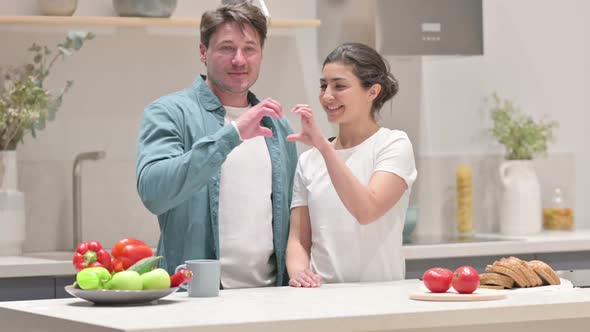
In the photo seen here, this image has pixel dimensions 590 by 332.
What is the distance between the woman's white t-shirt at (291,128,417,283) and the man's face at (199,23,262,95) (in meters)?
0.33

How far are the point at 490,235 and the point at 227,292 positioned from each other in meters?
2.50

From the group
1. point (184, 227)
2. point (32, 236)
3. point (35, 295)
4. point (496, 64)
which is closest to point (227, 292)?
point (184, 227)

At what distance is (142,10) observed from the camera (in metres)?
4.55

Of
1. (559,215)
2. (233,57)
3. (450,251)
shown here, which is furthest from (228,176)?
(559,215)

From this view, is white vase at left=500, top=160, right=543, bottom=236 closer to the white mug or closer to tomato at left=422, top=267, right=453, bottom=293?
tomato at left=422, top=267, right=453, bottom=293

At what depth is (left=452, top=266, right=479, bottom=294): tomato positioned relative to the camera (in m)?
2.62

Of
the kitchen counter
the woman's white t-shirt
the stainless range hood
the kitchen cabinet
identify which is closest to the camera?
the kitchen counter

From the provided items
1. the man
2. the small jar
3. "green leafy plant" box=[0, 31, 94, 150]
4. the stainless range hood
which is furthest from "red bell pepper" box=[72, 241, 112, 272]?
the small jar

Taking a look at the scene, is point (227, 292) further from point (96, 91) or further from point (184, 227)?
point (96, 91)

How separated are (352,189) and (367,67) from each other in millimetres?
489

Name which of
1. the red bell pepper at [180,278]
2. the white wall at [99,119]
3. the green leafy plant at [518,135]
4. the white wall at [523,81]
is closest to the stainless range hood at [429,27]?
the white wall at [523,81]

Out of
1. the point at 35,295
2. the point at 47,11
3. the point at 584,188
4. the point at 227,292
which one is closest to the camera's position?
the point at 227,292

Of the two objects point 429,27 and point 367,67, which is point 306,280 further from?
point 429,27

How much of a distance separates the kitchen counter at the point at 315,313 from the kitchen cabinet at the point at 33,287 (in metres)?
1.30
